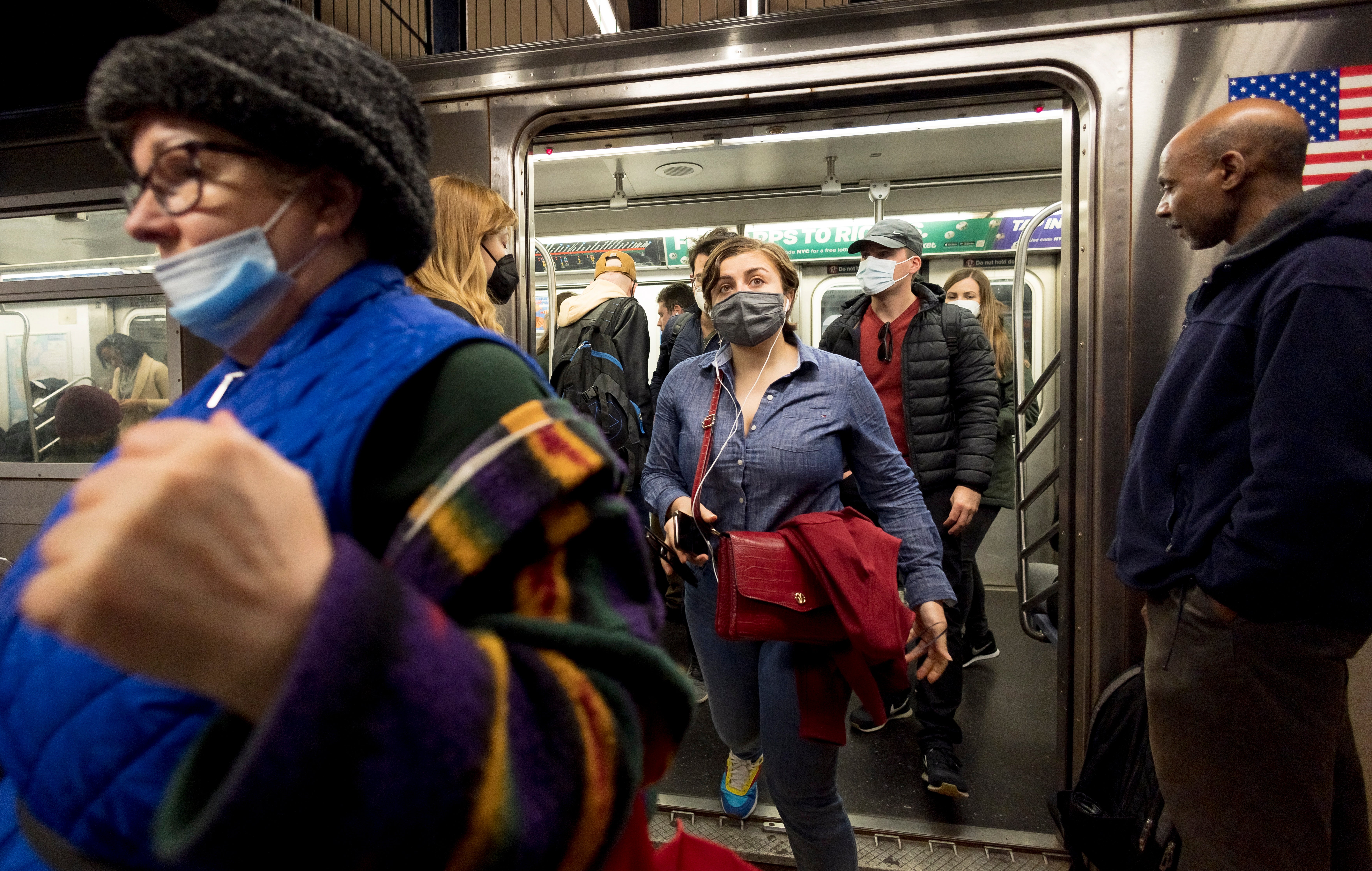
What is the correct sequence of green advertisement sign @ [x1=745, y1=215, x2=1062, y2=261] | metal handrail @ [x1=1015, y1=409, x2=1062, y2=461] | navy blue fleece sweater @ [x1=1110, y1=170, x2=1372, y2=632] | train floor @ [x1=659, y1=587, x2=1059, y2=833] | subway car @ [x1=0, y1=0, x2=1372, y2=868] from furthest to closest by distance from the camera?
1. green advertisement sign @ [x1=745, y1=215, x2=1062, y2=261]
2. train floor @ [x1=659, y1=587, x2=1059, y2=833]
3. metal handrail @ [x1=1015, y1=409, x2=1062, y2=461]
4. subway car @ [x1=0, y1=0, x2=1372, y2=868]
5. navy blue fleece sweater @ [x1=1110, y1=170, x2=1372, y2=632]

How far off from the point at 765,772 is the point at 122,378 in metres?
3.11

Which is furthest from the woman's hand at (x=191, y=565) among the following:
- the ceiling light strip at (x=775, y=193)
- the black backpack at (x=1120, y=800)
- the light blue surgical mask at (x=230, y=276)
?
the ceiling light strip at (x=775, y=193)

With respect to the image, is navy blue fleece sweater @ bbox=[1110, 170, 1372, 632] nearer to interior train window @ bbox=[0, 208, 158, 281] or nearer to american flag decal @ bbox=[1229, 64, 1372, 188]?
american flag decal @ bbox=[1229, 64, 1372, 188]

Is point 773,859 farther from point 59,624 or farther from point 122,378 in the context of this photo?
point 122,378

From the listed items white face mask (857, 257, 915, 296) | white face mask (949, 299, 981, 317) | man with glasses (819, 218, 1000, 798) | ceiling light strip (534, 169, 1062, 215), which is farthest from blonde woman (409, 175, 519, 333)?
ceiling light strip (534, 169, 1062, 215)

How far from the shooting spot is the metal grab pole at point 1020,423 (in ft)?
8.96

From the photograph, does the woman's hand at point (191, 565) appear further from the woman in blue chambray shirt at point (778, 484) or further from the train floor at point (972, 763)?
the train floor at point (972, 763)

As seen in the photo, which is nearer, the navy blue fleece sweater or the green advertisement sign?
the navy blue fleece sweater

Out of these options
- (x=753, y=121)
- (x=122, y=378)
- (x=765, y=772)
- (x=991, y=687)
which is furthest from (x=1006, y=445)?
(x=122, y=378)

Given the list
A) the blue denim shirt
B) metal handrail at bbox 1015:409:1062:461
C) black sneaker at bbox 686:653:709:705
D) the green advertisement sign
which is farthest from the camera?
the green advertisement sign

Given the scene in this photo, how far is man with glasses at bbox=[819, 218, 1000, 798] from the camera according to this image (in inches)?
113

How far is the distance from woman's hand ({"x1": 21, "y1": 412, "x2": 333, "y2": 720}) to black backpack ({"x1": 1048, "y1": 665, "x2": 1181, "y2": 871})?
2.02m

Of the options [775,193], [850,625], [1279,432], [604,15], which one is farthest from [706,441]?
[775,193]

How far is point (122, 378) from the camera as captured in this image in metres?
2.98
